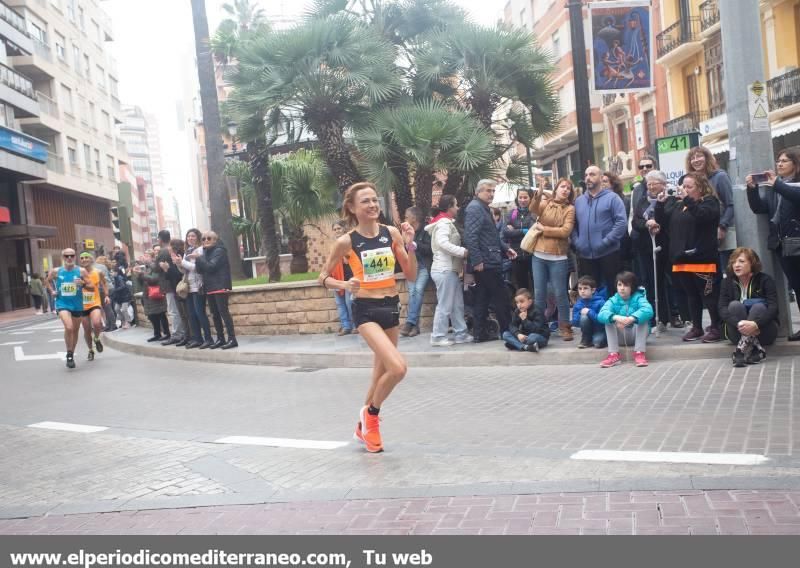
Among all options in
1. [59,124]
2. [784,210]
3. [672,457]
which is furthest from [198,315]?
[59,124]

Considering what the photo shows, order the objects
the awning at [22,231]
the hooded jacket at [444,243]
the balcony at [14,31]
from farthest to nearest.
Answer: the balcony at [14,31] → the awning at [22,231] → the hooded jacket at [444,243]

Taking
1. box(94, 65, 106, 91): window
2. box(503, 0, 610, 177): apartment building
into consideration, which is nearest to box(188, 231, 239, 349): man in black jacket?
box(503, 0, 610, 177): apartment building

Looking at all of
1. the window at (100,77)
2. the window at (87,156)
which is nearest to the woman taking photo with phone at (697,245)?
the window at (87,156)

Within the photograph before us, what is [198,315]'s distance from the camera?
43.4 feet

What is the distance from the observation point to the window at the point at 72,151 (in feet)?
164

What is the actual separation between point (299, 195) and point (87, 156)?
41.1m

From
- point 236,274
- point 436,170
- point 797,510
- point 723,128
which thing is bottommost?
point 797,510

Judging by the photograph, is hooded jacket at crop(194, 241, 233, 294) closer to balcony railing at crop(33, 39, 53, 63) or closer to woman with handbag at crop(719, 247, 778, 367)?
woman with handbag at crop(719, 247, 778, 367)

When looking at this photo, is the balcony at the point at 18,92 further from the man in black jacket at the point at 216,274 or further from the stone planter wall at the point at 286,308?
the man in black jacket at the point at 216,274

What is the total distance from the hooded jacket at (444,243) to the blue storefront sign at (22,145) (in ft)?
109

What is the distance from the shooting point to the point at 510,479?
4793 mm
